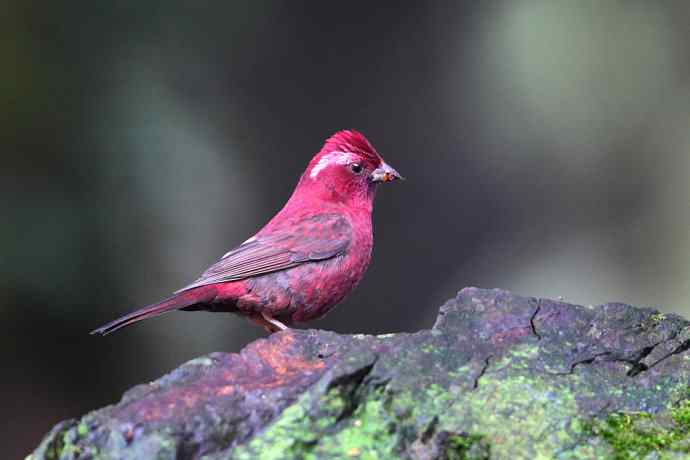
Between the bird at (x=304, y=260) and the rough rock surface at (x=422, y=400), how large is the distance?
1.81 metres

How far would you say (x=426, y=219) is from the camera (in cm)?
715

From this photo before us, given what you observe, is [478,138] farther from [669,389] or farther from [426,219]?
[669,389]

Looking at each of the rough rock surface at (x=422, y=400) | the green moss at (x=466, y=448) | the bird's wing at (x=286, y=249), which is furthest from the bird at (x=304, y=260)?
the green moss at (x=466, y=448)

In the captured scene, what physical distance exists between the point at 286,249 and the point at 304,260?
0.12 metres

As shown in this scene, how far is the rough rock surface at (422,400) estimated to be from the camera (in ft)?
8.54

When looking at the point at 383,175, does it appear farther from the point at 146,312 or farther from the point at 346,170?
the point at 146,312

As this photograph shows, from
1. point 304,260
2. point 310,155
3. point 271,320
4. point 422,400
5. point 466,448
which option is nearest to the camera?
point 466,448

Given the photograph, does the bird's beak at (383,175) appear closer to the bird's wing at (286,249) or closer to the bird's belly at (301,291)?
the bird's wing at (286,249)

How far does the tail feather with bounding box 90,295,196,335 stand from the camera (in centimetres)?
451

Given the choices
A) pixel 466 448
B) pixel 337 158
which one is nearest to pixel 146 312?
pixel 337 158

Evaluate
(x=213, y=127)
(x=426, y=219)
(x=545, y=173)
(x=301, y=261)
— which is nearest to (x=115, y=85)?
(x=213, y=127)

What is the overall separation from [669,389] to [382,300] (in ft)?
14.2

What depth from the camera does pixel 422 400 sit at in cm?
275

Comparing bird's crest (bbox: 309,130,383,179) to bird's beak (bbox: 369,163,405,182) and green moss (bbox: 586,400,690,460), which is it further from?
green moss (bbox: 586,400,690,460)
